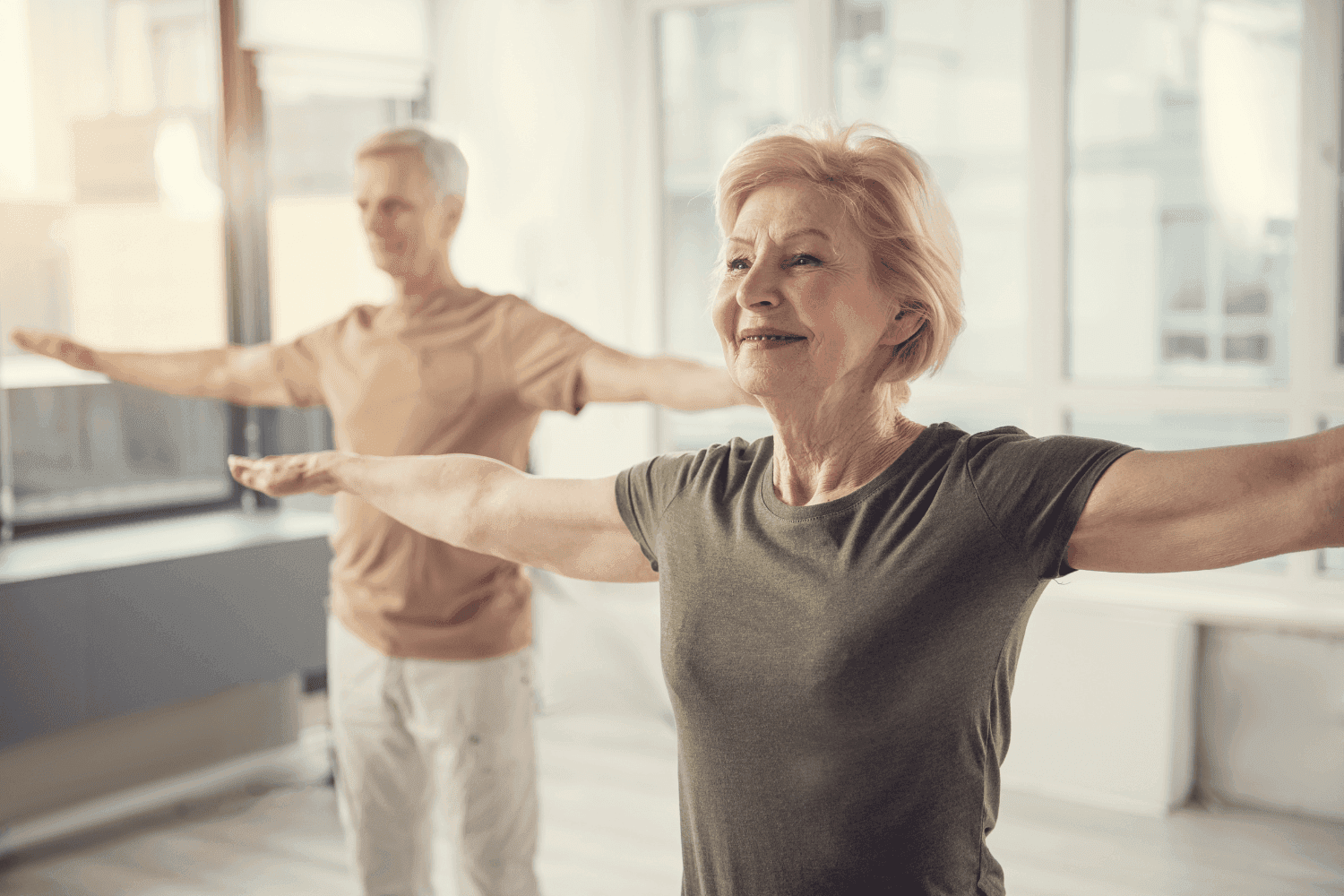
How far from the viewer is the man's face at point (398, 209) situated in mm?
2109

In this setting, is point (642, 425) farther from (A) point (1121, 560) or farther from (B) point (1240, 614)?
(A) point (1121, 560)

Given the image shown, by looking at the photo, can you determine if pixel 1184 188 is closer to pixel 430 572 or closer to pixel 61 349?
pixel 430 572

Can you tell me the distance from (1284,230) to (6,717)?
4012mm

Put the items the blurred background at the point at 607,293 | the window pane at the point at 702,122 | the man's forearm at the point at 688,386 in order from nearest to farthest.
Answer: the man's forearm at the point at 688,386 → the blurred background at the point at 607,293 → the window pane at the point at 702,122

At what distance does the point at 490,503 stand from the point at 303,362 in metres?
1.02

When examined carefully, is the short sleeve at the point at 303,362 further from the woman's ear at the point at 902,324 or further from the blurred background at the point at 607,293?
the blurred background at the point at 607,293

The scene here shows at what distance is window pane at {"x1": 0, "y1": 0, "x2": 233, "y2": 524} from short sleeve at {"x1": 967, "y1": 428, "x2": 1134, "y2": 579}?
3584 mm

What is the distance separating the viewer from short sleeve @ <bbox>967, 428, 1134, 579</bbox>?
0.93 metres

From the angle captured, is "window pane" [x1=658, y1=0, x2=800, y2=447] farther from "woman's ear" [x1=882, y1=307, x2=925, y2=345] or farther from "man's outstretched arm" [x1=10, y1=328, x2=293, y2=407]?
"woman's ear" [x1=882, y1=307, x2=925, y2=345]

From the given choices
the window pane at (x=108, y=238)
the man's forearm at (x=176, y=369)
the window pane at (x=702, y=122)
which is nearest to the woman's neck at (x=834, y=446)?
the man's forearm at (x=176, y=369)

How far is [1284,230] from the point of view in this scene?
3902 mm

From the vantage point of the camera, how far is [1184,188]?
405 cm

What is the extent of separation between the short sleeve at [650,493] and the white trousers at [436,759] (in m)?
0.94

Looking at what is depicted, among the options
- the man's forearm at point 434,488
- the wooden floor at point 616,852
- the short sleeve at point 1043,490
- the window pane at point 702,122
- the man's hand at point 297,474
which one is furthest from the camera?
the window pane at point 702,122
